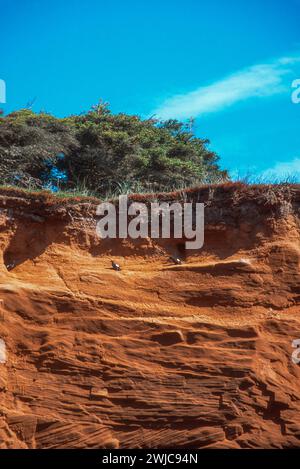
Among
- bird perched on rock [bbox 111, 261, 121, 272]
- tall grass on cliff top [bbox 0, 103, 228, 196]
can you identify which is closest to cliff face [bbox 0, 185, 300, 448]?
bird perched on rock [bbox 111, 261, 121, 272]

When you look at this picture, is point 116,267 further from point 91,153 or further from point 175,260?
point 91,153

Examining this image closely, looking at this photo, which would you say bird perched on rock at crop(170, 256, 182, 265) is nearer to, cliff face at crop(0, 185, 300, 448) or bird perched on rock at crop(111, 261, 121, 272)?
cliff face at crop(0, 185, 300, 448)

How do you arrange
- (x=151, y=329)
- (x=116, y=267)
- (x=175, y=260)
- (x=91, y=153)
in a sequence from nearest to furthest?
(x=151, y=329)
(x=116, y=267)
(x=175, y=260)
(x=91, y=153)

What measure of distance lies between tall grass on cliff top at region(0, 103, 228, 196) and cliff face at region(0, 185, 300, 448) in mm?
5099

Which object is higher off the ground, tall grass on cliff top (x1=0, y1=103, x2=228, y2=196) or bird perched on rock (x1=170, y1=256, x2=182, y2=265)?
tall grass on cliff top (x1=0, y1=103, x2=228, y2=196)

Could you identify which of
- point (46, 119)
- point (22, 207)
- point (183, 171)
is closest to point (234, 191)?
point (22, 207)

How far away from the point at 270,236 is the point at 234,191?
0.94 meters

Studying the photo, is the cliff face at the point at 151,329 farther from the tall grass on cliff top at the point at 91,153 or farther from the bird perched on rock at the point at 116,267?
the tall grass on cliff top at the point at 91,153

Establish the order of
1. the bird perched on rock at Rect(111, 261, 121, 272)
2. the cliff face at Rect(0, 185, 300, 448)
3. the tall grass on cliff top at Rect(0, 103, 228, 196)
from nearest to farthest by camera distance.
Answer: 1. the cliff face at Rect(0, 185, 300, 448)
2. the bird perched on rock at Rect(111, 261, 121, 272)
3. the tall grass on cliff top at Rect(0, 103, 228, 196)

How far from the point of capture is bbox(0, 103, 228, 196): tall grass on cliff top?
14555mm

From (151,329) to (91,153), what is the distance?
8.28 m

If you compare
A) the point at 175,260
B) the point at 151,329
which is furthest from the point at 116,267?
the point at 151,329

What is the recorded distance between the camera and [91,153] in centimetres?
1557
